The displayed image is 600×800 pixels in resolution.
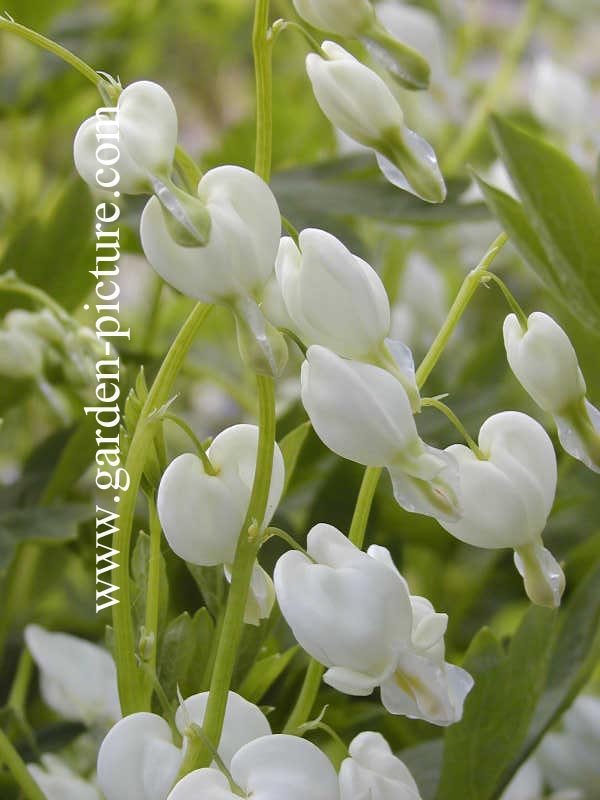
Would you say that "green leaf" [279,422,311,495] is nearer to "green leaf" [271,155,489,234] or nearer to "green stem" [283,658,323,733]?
"green stem" [283,658,323,733]

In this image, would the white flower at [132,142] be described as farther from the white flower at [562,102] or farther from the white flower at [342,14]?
the white flower at [562,102]

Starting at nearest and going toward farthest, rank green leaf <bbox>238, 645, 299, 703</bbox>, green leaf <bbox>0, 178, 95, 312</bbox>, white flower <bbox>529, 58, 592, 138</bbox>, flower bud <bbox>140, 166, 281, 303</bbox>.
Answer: flower bud <bbox>140, 166, 281, 303</bbox>
green leaf <bbox>238, 645, 299, 703</bbox>
green leaf <bbox>0, 178, 95, 312</bbox>
white flower <bbox>529, 58, 592, 138</bbox>

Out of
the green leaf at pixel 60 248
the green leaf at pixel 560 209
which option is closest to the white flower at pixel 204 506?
the green leaf at pixel 560 209

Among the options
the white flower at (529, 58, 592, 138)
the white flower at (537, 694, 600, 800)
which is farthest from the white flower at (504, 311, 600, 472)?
the white flower at (529, 58, 592, 138)

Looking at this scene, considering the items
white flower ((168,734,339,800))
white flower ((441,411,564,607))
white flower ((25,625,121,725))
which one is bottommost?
white flower ((25,625,121,725))

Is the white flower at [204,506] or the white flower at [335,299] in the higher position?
the white flower at [335,299]

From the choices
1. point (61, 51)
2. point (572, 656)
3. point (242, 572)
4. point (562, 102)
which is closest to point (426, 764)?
point (572, 656)

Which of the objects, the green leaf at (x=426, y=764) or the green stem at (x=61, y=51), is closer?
the green stem at (x=61, y=51)
